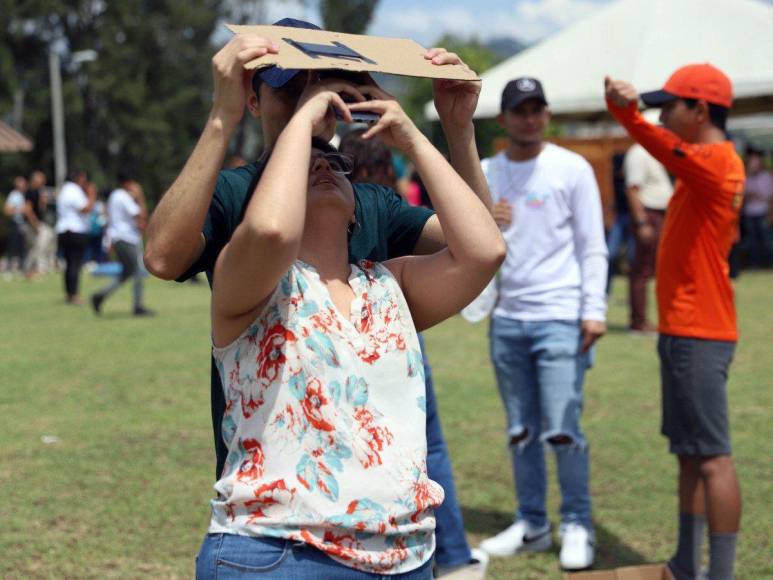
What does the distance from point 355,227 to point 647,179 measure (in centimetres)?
933

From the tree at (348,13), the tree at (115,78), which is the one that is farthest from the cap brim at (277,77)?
the tree at (348,13)

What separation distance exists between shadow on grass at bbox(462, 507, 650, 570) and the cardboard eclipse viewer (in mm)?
3139

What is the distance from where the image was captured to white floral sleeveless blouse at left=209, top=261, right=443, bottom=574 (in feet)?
7.00

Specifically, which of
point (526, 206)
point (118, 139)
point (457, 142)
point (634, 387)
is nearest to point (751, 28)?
point (634, 387)

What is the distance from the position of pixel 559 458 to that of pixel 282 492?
2998mm

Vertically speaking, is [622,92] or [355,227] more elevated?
[622,92]

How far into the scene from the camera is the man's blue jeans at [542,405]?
4.85 metres

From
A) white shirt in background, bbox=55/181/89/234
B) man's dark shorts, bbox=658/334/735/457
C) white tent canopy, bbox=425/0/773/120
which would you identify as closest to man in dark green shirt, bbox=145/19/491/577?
man's dark shorts, bbox=658/334/735/457

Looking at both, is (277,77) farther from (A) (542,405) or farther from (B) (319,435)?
(A) (542,405)

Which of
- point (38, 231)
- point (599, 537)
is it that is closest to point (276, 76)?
point (599, 537)

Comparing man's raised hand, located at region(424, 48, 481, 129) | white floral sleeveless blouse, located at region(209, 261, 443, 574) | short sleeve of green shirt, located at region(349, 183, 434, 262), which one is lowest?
white floral sleeveless blouse, located at region(209, 261, 443, 574)

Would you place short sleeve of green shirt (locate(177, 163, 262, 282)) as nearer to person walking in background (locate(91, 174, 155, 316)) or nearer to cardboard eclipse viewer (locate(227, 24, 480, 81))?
cardboard eclipse viewer (locate(227, 24, 480, 81))

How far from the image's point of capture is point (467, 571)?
4.24 m

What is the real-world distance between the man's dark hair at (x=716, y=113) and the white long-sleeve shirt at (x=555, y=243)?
76cm
